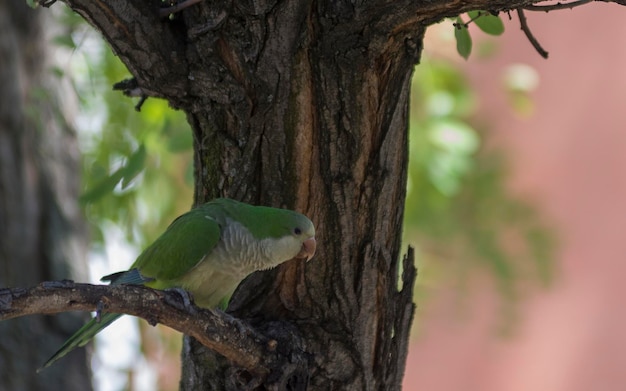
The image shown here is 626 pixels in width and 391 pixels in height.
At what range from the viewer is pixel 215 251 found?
236cm

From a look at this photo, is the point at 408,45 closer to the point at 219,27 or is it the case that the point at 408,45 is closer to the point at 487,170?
the point at 219,27

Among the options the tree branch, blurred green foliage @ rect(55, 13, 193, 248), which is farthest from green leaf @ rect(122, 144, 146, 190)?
→ blurred green foliage @ rect(55, 13, 193, 248)

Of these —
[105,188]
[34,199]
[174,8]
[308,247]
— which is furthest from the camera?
[34,199]

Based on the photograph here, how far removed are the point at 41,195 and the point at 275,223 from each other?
184 centimetres

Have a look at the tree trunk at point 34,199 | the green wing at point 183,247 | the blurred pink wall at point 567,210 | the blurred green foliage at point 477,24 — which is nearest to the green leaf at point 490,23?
the blurred green foliage at point 477,24

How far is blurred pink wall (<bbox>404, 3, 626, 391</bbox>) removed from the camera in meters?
5.70

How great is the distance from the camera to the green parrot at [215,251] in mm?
2156

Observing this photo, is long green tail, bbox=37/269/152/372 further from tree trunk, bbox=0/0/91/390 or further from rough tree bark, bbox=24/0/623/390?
tree trunk, bbox=0/0/91/390

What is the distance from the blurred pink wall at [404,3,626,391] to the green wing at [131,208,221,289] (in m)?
3.89

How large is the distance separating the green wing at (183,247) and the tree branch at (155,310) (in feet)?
1.25

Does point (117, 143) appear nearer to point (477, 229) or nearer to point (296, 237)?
point (296, 237)

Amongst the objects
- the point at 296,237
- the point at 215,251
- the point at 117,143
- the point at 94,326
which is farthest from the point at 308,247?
the point at 117,143

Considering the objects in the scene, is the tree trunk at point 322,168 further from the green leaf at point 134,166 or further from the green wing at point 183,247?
the green leaf at point 134,166

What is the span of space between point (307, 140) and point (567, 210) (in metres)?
4.30
